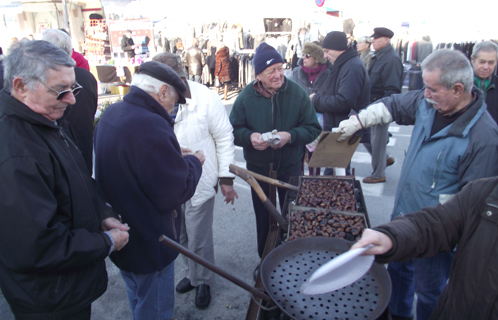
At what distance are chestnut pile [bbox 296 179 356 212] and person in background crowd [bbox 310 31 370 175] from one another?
4.27ft

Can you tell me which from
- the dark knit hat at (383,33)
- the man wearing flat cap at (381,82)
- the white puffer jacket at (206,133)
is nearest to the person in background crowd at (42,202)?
the white puffer jacket at (206,133)

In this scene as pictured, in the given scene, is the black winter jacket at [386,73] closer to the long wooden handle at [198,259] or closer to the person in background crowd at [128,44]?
the long wooden handle at [198,259]

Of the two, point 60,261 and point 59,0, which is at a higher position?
point 59,0

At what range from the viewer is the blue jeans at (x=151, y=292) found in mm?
1886

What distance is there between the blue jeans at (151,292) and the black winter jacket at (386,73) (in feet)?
13.6

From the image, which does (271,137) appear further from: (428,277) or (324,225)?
(428,277)

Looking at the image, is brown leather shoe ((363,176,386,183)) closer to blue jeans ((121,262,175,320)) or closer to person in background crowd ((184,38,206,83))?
blue jeans ((121,262,175,320))

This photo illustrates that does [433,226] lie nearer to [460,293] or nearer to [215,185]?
[460,293]

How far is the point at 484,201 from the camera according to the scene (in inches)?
49.8

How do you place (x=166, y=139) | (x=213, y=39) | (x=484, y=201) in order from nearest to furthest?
(x=484, y=201), (x=166, y=139), (x=213, y=39)

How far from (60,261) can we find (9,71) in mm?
787

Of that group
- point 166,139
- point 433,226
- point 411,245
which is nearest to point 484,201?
point 433,226

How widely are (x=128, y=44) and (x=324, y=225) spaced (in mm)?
10598

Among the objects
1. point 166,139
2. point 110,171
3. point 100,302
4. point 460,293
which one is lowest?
point 100,302
